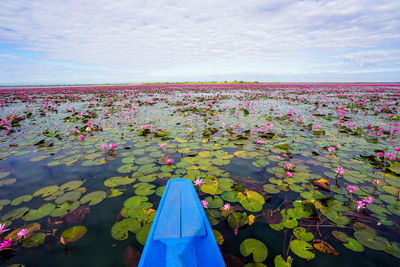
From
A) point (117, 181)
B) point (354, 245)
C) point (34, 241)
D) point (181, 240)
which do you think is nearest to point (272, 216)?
point (354, 245)

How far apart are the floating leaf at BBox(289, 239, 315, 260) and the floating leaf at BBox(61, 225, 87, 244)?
2.82 m

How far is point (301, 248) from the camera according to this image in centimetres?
207

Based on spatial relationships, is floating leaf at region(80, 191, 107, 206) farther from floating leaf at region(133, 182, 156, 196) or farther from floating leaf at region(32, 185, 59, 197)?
floating leaf at region(32, 185, 59, 197)

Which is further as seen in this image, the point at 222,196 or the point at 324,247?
the point at 222,196

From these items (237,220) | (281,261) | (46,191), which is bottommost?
(281,261)

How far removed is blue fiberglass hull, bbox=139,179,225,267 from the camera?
1.72 meters

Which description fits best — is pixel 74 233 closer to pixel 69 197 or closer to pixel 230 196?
pixel 69 197

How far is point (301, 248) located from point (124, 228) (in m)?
2.39

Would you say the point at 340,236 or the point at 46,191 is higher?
the point at 46,191

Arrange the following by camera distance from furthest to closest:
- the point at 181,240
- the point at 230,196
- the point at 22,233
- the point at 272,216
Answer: the point at 230,196 → the point at 272,216 → the point at 22,233 → the point at 181,240

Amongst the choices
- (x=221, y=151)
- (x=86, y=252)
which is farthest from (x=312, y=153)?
(x=86, y=252)

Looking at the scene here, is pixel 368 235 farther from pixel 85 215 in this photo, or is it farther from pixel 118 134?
pixel 118 134

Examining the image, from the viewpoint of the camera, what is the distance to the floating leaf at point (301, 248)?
199 cm

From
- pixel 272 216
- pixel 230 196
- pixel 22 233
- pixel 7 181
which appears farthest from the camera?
pixel 7 181
